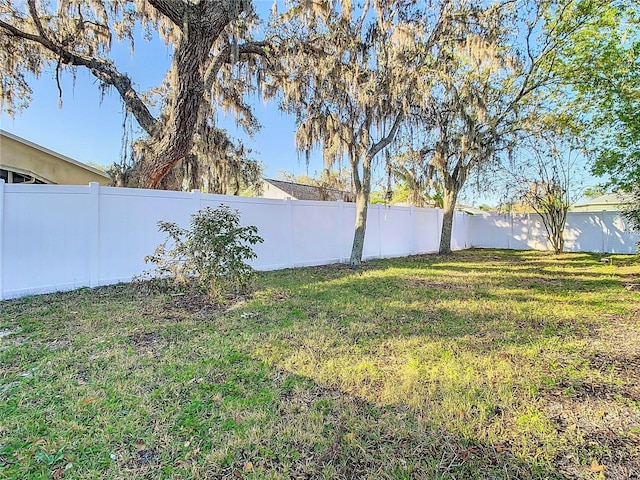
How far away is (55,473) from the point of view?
1.56 meters

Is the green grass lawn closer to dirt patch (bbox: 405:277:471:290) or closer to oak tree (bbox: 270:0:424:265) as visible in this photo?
dirt patch (bbox: 405:277:471:290)

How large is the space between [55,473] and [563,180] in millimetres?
14081

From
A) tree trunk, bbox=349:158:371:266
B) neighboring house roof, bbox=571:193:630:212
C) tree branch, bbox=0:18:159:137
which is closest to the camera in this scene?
tree branch, bbox=0:18:159:137

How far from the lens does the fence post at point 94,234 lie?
5148 millimetres

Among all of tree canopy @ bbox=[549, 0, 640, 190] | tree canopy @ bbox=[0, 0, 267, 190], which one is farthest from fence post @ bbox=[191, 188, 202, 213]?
tree canopy @ bbox=[549, 0, 640, 190]

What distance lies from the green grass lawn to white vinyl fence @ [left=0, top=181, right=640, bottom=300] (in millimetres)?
586

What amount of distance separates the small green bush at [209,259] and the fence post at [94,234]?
123cm

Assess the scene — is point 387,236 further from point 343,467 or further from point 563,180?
point 343,467

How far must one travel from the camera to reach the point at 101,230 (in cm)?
526

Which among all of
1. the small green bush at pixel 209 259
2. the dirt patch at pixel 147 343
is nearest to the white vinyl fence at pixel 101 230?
the small green bush at pixel 209 259

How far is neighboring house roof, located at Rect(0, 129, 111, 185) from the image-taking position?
7512 millimetres

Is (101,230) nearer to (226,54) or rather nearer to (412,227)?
(226,54)

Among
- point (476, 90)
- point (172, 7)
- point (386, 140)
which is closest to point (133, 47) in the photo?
point (172, 7)

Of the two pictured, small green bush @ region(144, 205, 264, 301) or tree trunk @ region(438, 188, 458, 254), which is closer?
small green bush @ region(144, 205, 264, 301)
